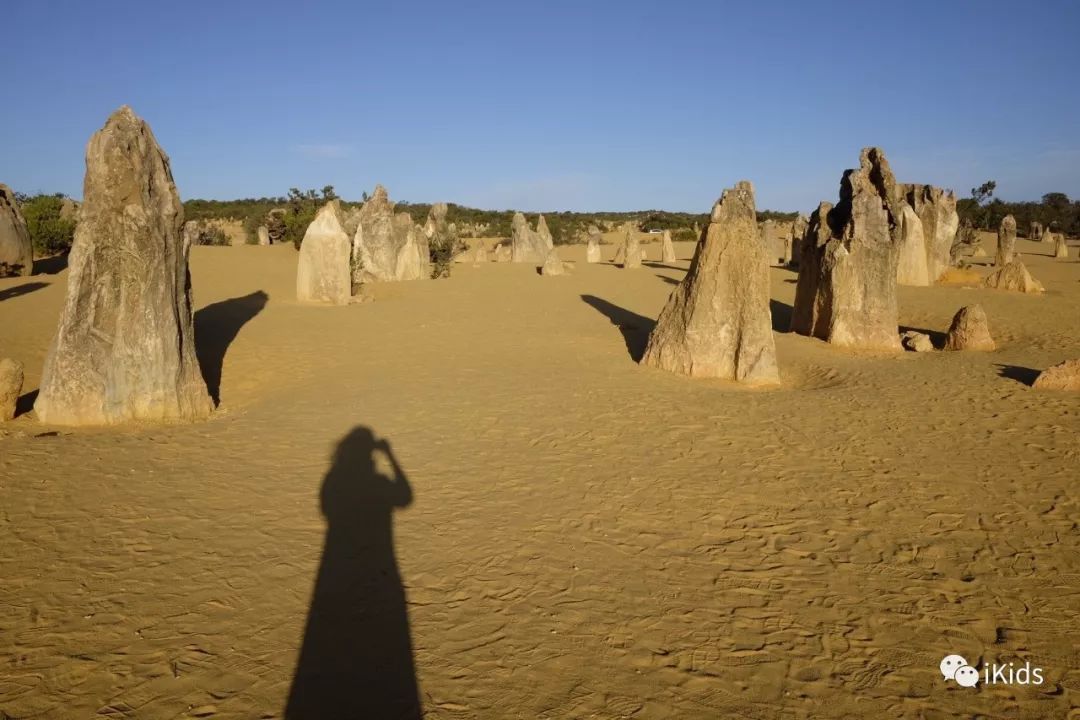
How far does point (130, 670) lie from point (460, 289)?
1525 cm

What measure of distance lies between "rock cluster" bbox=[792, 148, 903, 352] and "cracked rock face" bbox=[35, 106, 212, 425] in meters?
9.78

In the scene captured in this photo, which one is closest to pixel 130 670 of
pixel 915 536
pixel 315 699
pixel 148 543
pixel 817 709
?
pixel 315 699

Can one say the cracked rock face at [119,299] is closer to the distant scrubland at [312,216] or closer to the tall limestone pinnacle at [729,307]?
the tall limestone pinnacle at [729,307]

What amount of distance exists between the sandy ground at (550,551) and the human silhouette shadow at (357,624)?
0.7 inches

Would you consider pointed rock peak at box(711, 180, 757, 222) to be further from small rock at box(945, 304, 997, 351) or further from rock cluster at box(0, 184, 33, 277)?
rock cluster at box(0, 184, 33, 277)

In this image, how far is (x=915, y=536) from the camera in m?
4.48

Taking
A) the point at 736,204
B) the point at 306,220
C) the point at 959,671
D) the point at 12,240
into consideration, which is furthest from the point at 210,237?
the point at 959,671

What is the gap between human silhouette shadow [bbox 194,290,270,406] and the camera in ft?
29.7

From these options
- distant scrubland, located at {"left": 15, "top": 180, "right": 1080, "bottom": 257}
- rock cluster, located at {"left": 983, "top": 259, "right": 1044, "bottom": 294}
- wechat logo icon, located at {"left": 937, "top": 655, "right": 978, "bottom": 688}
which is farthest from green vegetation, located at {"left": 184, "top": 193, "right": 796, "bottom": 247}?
wechat logo icon, located at {"left": 937, "top": 655, "right": 978, "bottom": 688}

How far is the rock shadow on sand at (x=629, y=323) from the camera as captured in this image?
1091 centimetres

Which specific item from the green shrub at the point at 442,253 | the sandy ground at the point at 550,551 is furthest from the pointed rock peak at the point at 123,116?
the green shrub at the point at 442,253

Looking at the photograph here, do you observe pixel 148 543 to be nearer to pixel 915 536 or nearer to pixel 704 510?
pixel 704 510

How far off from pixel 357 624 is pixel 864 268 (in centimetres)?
1013

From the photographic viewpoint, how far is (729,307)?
8.82 meters
